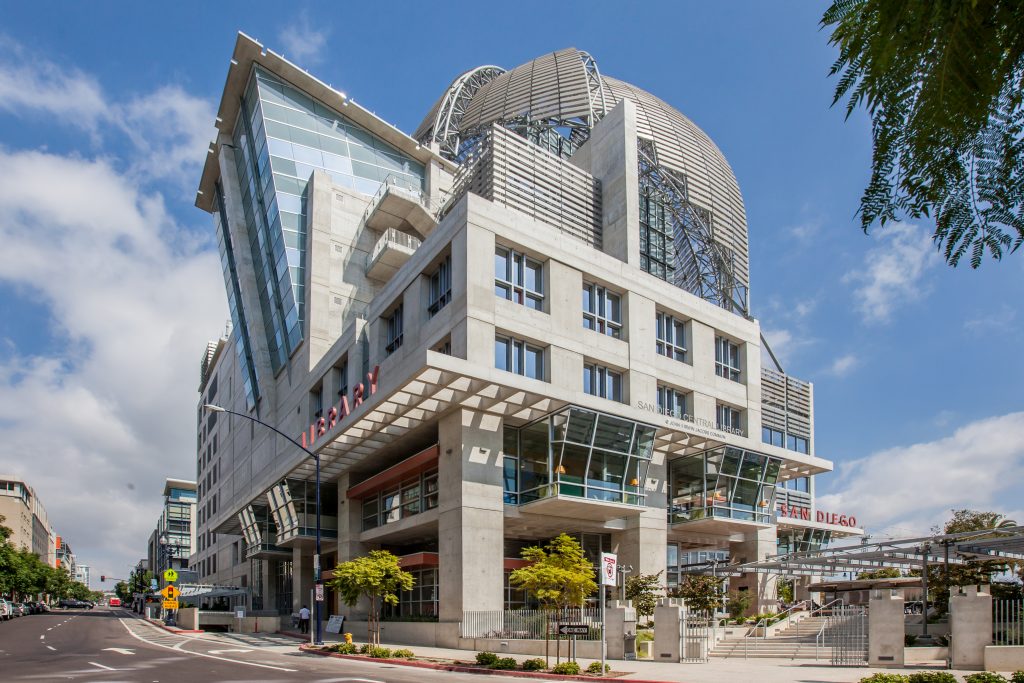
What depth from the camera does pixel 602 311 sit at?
44.8m

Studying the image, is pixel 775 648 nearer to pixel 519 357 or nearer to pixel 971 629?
pixel 971 629

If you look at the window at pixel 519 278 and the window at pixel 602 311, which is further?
the window at pixel 602 311

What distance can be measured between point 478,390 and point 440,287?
7.14m

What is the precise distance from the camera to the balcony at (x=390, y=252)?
58.7 metres

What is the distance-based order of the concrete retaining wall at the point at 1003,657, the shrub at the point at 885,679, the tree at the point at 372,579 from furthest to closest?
the tree at the point at 372,579 → the concrete retaining wall at the point at 1003,657 → the shrub at the point at 885,679

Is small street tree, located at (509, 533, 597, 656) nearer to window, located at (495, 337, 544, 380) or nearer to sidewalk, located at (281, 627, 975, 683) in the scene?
sidewalk, located at (281, 627, 975, 683)

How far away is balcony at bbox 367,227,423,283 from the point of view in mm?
58688

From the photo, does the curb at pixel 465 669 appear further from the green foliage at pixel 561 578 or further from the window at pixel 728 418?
the window at pixel 728 418

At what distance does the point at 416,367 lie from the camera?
113ft

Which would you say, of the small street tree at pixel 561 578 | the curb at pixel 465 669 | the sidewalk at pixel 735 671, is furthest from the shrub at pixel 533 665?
the sidewalk at pixel 735 671

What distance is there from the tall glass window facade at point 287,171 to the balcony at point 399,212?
422 cm

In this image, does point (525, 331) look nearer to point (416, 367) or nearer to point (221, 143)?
point (416, 367)

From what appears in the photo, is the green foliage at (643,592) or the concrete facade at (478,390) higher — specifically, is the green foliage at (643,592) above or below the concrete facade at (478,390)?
below

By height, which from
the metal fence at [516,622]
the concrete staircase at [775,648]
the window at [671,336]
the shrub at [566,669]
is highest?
the window at [671,336]
